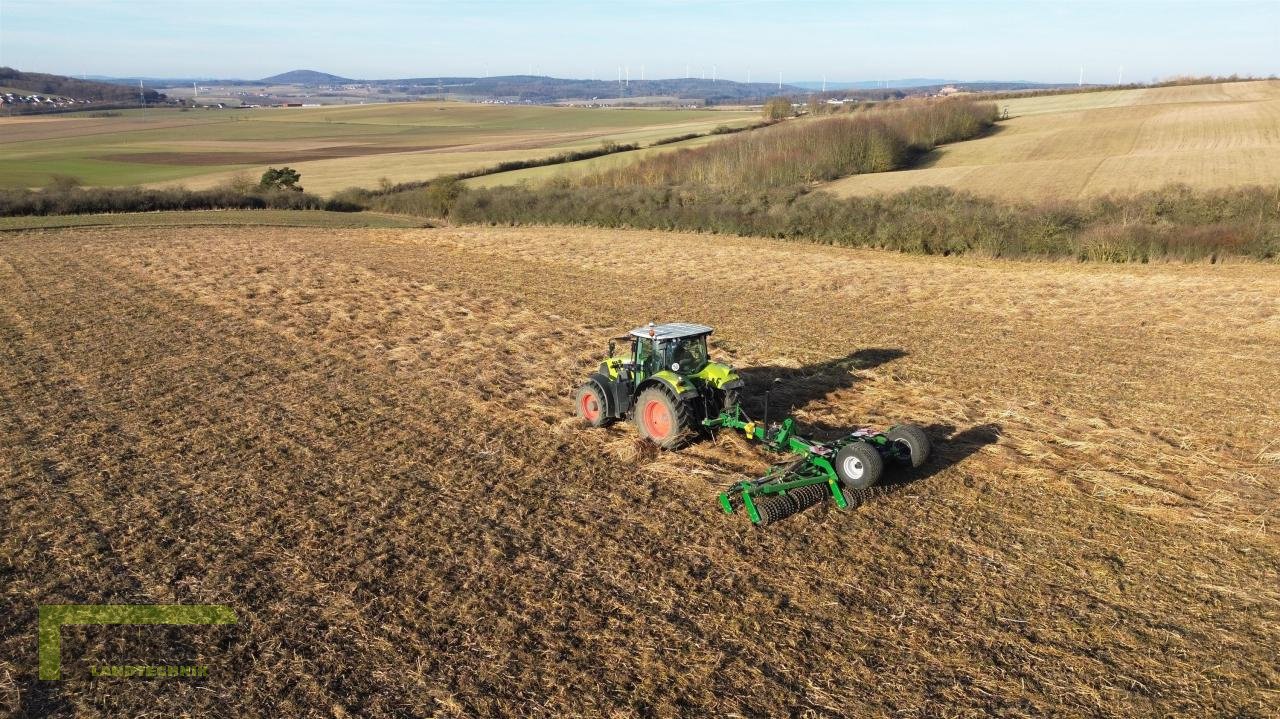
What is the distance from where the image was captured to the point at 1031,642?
7898 mm

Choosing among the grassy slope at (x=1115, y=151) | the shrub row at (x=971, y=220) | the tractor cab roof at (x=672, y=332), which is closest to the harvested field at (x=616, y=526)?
the tractor cab roof at (x=672, y=332)

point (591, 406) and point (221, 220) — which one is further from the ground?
point (221, 220)

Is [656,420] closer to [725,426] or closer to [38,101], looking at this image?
[725,426]

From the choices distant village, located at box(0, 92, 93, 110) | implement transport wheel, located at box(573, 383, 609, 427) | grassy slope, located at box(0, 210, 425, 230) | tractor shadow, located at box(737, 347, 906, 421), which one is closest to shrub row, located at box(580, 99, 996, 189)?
grassy slope, located at box(0, 210, 425, 230)

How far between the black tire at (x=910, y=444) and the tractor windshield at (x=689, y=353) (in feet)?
9.55

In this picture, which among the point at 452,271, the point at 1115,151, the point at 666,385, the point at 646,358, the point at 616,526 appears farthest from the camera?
the point at 1115,151

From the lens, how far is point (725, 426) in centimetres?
1249

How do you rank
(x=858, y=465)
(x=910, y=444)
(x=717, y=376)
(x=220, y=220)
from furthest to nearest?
(x=220, y=220)
(x=717, y=376)
(x=910, y=444)
(x=858, y=465)

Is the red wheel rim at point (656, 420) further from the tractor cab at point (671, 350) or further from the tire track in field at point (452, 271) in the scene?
the tire track in field at point (452, 271)

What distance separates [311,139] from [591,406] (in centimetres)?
11593

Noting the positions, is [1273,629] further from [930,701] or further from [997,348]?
[997,348]

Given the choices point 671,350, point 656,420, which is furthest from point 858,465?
point 671,350

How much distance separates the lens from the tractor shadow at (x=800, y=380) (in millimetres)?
14898

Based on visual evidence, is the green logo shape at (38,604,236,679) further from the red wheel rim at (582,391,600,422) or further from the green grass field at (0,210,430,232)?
the green grass field at (0,210,430,232)
